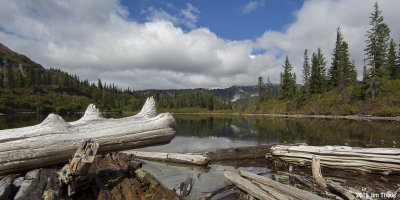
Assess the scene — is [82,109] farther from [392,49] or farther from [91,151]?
[392,49]

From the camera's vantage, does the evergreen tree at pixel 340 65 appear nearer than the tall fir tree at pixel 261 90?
Yes

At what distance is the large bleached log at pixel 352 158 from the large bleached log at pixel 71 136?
735cm

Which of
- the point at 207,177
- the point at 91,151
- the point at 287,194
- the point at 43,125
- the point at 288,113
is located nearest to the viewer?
the point at 91,151

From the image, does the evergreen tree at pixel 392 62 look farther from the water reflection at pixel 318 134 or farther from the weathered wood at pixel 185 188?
the weathered wood at pixel 185 188

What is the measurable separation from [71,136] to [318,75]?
82.1m

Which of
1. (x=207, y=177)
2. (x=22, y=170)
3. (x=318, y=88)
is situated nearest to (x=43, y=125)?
(x=22, y=170)

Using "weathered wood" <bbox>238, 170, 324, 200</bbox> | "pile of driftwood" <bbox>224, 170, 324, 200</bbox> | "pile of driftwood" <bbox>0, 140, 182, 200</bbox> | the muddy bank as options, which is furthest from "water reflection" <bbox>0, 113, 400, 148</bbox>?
"pile of driftwood" <bbox>0, 140, 182, 200</bbox>

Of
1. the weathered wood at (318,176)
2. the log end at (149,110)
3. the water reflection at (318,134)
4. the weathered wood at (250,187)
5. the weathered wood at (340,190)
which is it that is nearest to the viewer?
the weathered wood at (340,190)

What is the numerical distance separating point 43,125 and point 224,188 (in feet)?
20.1

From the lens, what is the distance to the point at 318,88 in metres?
71.2

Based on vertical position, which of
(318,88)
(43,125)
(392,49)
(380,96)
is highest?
(392,49)

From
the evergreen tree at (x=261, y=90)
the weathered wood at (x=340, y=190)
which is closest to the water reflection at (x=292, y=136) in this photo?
the weathered wood at (x=340, y=190)

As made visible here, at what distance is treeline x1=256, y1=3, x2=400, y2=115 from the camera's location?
49.5m

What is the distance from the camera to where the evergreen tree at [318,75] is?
71.0 metres
